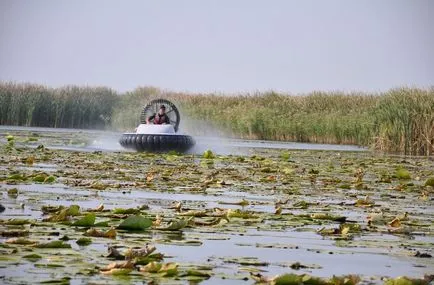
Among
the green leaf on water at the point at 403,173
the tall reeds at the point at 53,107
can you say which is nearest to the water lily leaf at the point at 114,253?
the green leaf on water at the point at 403,173

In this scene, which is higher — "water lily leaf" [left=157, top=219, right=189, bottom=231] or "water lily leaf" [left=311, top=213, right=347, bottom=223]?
"water lily leaf" [left=311, top=213, right=347, bottom=223]

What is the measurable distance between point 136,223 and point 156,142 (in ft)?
56.5

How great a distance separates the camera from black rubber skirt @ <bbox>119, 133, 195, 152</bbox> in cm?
2516

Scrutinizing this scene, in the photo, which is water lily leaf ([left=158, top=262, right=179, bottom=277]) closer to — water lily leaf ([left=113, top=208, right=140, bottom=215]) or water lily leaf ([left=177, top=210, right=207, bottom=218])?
water lily leaf ([left=113, top=208, right=140, bottom=215])

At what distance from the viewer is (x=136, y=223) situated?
7.96 m

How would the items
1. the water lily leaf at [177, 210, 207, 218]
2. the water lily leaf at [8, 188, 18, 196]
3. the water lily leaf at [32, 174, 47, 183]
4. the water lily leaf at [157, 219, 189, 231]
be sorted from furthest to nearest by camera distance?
the water lily leaf at [32, 174, 47, 183], the water lily leaf at [8, 188, 18, 196], the water lily leaf at [177, 210, 207, 218], the water lily leaf at [157, 219, 189, 231]

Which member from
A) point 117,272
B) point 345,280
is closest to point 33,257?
point 117,272

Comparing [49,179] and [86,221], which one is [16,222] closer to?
[86,221]

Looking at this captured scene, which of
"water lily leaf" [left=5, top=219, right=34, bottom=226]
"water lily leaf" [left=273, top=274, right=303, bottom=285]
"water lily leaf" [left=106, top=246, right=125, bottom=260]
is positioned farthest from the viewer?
"water lily leaf" [left=5, top=219, right=34, bottom=226]

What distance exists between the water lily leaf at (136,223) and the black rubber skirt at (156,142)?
56.1 feet

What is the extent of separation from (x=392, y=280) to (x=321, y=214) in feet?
13.1

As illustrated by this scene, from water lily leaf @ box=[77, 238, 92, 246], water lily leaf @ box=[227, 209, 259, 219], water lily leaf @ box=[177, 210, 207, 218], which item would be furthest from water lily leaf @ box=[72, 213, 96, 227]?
water lily leaf @ box=[227, 209, 259, 219]

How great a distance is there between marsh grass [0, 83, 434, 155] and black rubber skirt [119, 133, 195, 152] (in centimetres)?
840

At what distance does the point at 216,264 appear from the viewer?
6.50 m
